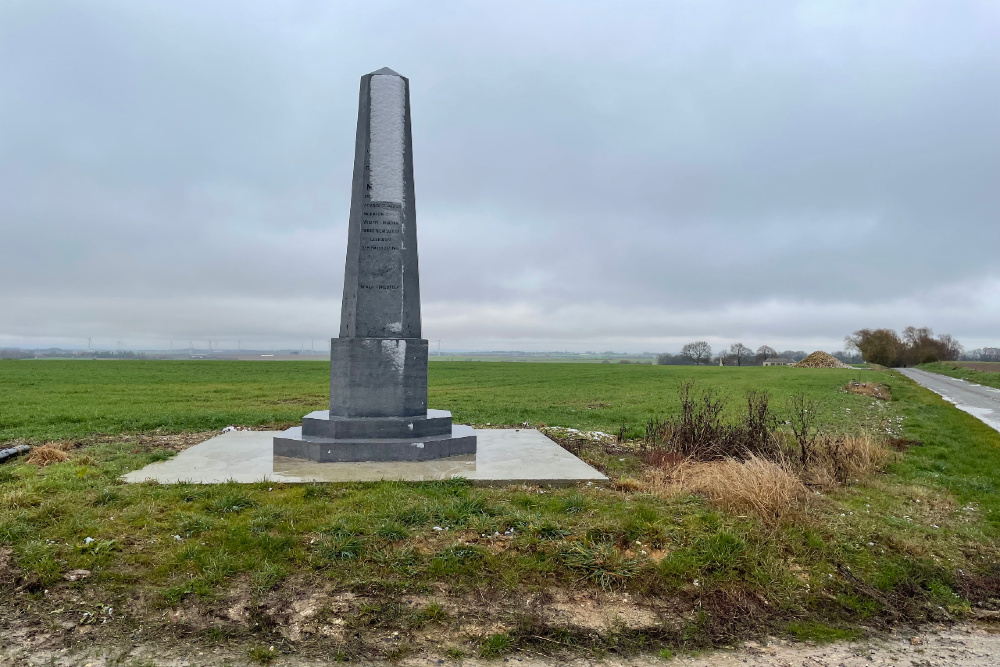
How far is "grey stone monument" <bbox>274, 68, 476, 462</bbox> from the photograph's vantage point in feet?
28.1

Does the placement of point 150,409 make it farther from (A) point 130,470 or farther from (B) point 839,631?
(B) point 839,631

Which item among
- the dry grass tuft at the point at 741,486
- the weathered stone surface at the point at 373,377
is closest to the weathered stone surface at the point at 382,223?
the weathered stone surface at the point at 373,377

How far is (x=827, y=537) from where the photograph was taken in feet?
18.1

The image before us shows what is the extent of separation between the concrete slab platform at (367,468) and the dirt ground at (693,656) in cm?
331

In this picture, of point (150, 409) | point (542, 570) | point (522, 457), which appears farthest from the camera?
point (150, 409)

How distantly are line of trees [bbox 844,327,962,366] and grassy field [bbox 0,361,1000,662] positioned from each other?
97895 millimetres

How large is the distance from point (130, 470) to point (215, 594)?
428cm

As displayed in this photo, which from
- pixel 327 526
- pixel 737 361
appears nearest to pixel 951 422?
pixel 327 526

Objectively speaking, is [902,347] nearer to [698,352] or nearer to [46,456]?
[698,352]

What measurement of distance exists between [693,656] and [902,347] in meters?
110

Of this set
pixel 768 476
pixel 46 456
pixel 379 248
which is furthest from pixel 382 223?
pixel 768 476

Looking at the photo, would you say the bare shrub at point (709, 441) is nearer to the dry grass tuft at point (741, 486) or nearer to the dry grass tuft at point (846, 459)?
the dry grass tuft at point (846, 459)

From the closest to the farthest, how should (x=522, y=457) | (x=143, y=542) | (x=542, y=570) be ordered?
(x=542, y=570), (x=143, y=542), (x=522, y=457)

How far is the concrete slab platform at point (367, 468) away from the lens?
707 centimetres
